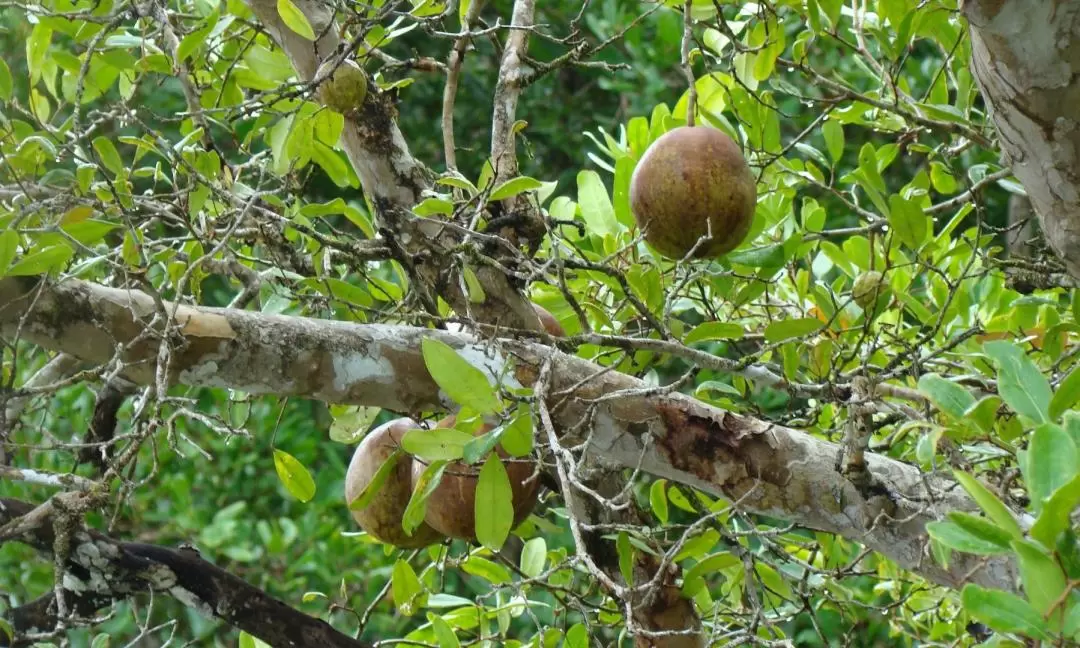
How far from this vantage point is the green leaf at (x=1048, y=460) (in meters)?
0.63

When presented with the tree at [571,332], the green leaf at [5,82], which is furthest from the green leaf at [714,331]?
the green leaf at [5,82]

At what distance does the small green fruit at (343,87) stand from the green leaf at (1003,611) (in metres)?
0.76

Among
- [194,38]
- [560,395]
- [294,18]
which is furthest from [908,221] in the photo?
[194,38]

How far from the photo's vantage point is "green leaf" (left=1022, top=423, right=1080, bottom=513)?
2.06ft

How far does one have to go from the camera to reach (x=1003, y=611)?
605 millimetres

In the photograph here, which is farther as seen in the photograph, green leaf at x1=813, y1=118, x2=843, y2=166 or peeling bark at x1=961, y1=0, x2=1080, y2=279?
green leaf at x1=813, y1=118, x2=843, y2=166

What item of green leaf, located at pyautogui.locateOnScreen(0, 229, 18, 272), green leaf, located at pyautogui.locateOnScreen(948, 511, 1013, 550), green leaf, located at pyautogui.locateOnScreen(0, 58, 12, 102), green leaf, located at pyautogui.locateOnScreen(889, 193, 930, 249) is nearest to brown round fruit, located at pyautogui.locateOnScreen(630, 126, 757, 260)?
green leaf, located at pyautogui.locateOnScreen(889, 193, 930, 249)

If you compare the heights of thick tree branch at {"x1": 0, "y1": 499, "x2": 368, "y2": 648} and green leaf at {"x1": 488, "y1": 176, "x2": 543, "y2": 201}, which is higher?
green leaf at {"x1": 488, "y1": 176, "x2": 543, "y2": 201}

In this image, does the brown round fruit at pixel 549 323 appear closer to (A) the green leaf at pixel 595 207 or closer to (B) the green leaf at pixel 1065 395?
(A) the green leaf at pixel 595 207

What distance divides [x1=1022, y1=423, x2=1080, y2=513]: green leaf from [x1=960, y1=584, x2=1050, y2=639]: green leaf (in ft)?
0.20

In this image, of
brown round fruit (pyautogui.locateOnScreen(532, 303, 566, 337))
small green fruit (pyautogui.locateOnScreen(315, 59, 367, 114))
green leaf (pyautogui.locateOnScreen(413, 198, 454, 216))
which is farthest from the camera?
brown round fruit (pyautogui.locateOnScreen(532, 303, 566, 337))

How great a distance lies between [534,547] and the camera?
53.2 inches

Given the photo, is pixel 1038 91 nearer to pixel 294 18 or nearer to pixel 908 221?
pixel 908 221

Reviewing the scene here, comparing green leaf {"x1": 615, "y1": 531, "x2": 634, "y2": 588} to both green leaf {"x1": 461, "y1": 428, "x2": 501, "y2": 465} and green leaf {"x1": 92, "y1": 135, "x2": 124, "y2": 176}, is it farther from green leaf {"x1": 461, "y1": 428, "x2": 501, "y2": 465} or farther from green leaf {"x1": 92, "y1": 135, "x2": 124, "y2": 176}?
green leaf {"x1": 92, "y1": 135, "x2": 124, "y2": 176}
